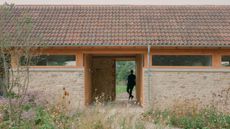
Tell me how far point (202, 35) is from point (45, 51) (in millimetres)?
7019

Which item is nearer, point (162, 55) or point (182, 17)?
point (162, 55)

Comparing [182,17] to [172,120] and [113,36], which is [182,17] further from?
[172,120]

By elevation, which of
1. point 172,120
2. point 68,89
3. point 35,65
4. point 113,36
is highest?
point 113,36

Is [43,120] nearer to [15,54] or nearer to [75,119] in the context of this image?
[75,119]

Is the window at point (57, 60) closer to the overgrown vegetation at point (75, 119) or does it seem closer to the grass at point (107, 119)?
the grass at point (107, 119)

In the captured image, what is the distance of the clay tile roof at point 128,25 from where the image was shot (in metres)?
16.4

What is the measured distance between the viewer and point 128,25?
59.6ft

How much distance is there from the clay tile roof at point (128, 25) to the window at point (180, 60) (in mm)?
752

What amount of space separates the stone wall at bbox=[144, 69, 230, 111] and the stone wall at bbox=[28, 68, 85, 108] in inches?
114

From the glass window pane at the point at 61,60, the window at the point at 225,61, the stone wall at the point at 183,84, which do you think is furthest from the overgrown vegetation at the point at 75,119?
the window at the point at 225,61

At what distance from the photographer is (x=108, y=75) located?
22266mm

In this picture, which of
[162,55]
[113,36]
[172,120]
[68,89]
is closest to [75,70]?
[68,89]

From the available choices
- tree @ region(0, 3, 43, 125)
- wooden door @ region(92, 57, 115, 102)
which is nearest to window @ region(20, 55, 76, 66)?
tree @ region(0, 3, 43, 125)

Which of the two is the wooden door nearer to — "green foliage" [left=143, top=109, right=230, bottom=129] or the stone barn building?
the stone barn building
